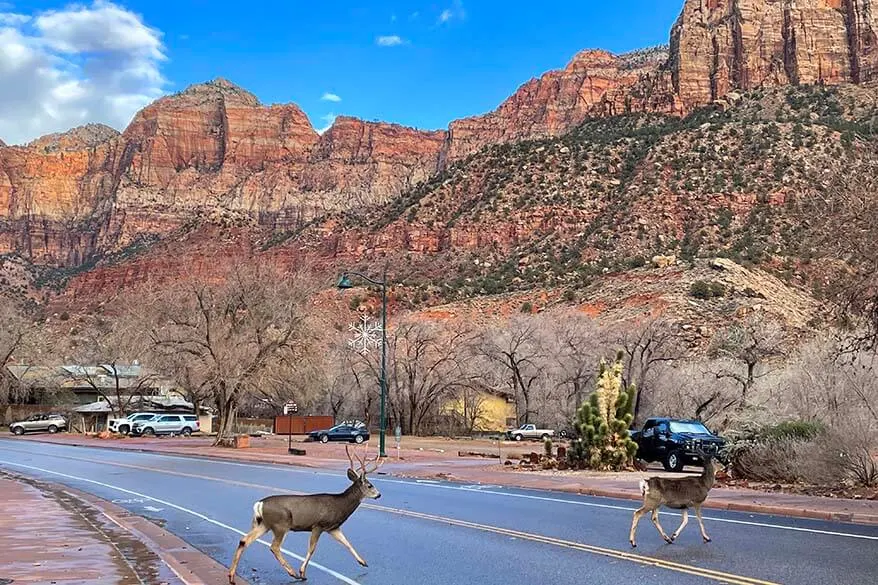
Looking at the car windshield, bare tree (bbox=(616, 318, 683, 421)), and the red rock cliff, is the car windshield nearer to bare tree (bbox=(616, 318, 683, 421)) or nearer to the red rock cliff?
bare tree (bbox=(616, 318, 683, 421))

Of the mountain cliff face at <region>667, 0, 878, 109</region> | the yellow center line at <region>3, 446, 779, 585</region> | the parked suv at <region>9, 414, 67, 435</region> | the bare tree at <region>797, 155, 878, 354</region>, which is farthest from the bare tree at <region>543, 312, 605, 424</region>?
the mountain cliff face at <region>667, 0, 878, 109</region>

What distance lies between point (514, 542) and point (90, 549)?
563 centimetres

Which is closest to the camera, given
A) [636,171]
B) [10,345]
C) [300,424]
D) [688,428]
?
[688,428]

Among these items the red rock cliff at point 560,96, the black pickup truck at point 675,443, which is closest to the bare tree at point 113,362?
the black pickup truck at point 675,443

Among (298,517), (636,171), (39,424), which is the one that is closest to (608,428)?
(298,517)

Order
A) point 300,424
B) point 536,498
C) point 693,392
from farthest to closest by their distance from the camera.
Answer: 1. point 300,424
2. point 693,392
3. point 536,498

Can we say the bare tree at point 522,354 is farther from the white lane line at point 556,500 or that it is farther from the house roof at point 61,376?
the white lane line at point 556,500

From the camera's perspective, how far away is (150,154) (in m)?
195

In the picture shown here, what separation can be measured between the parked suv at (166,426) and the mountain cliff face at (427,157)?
64.7 metres

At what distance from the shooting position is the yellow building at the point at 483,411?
6072 cm

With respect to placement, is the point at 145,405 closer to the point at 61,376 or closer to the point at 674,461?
the point at 61,376

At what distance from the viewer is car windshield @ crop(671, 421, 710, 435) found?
27.4 m

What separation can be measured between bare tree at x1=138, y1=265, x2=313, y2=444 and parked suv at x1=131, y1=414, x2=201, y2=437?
1043 centimetres

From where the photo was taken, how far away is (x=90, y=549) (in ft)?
39.2
